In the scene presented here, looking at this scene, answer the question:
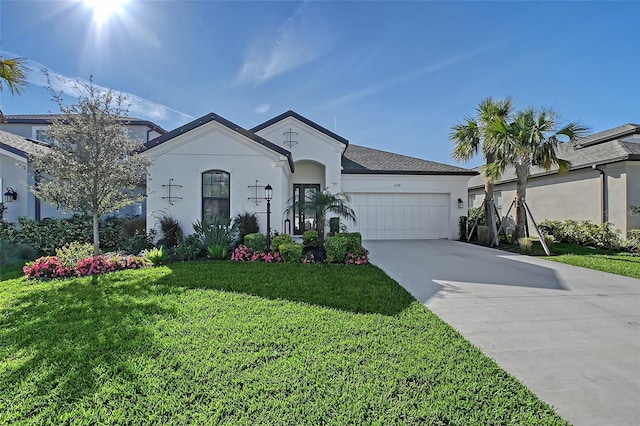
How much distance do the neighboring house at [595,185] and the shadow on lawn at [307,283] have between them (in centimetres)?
1150

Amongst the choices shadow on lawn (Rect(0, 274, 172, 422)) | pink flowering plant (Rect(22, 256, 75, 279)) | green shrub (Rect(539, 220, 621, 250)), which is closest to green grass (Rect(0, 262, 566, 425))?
shadow on lawn (Rect(0, 274, 172, 422))

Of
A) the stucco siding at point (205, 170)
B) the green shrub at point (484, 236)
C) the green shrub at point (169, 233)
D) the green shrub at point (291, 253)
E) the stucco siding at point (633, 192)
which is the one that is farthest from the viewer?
the green shrub at point (484, 236)

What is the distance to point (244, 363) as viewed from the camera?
10.5 feet

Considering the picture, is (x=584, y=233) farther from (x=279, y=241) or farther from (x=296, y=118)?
(x=296, y=118)

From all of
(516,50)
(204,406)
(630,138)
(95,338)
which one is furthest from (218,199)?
(630,138)

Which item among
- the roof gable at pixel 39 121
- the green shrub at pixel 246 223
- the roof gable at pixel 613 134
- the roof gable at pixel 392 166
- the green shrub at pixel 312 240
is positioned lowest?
the green shrub at pixel 312 240

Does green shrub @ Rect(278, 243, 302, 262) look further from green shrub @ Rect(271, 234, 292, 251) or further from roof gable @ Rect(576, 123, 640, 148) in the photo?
roof gable @ Rect(576, 123, 640, 148)

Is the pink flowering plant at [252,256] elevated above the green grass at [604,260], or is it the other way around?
the pink flowering plant at [252,256]

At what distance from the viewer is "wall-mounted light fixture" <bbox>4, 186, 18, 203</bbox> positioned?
37.8 ft

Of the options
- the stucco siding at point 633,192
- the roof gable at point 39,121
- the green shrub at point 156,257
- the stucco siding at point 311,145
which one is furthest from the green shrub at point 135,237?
the stucco siding at point 633,192

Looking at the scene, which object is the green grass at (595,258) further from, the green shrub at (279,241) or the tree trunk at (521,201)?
the green shrub at (279,241)

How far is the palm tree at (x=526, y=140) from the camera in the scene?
11188 millimetres

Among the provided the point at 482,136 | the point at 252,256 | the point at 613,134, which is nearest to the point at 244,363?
the point at 252,256

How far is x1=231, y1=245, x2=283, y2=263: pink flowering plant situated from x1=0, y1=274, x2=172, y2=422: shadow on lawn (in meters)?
3.20
